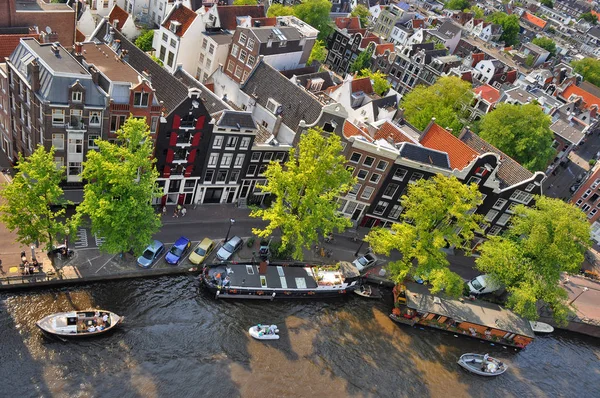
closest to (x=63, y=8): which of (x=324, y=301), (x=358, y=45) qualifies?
(x=324, y=301)

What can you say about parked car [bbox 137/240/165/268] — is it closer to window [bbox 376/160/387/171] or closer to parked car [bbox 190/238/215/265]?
parked car [bbox 190/238/215/265]

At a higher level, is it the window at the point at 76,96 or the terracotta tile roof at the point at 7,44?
the window at the point at 76,96

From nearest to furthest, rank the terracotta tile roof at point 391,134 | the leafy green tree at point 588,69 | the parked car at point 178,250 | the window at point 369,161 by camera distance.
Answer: the parked car at point 178,250 → the window at point 369,161 → the terracotta tile roof at point 391,134 → the leafy green tree at point 588,69

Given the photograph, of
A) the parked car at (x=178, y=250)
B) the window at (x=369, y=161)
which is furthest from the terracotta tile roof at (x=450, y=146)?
the parked car at (x=178, y=250)

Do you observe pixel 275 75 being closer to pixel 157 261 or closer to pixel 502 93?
pixel 157 261

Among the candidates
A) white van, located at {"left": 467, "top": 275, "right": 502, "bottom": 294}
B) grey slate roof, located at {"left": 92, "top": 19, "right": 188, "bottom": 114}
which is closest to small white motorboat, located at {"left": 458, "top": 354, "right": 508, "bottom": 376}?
white van, located at {"left": 467, "top": 275, "right": 502, "bottom": 294}

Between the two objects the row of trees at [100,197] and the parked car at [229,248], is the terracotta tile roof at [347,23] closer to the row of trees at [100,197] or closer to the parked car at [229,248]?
the parked car at [229,248]
